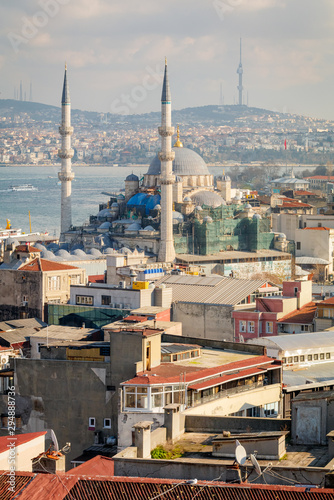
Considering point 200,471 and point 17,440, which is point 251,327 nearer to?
point 17,440

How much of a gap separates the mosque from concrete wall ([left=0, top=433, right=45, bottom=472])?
89.4 ft

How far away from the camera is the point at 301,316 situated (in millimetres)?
19625

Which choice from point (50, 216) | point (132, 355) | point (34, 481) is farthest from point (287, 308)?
point (50, 216)

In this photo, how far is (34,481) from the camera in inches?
288

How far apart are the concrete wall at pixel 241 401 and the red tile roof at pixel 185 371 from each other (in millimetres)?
414

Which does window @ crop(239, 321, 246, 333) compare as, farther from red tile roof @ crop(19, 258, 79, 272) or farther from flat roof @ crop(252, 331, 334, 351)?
red tile roof @ crop(19, 258, 79, 272)

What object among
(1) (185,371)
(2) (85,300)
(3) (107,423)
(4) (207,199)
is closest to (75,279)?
(2) (85,300)

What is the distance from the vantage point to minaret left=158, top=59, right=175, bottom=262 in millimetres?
37062

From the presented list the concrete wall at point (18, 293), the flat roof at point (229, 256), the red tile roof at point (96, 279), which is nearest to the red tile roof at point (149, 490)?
the concrete wall at point (18, 293)

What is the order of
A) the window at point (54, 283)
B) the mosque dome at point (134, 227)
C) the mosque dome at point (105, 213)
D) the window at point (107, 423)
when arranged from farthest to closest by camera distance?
the mosque dome at point (105, 213), the mosque dome at point (134, 227), the window at point (54, 283), the window at point (107, 423)

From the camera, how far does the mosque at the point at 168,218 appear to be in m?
37.9

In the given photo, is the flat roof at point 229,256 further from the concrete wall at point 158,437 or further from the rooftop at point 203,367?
the concrete wall at point 158,437

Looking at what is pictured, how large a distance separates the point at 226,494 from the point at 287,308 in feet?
43.3

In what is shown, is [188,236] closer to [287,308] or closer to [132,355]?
[287,308]
